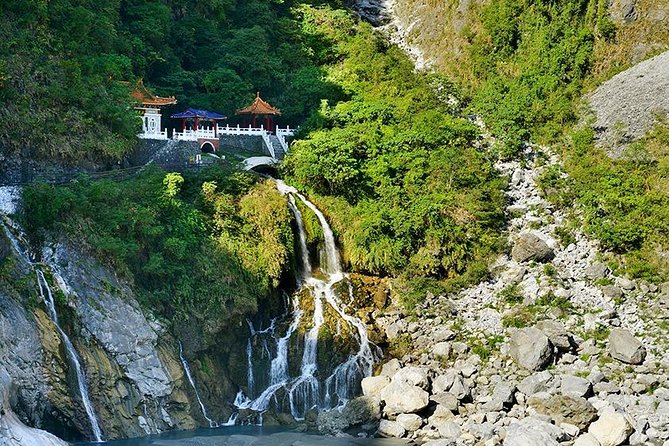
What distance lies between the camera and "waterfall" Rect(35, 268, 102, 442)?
21922 mm

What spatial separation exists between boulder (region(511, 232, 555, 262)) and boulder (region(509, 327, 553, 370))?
5236mm

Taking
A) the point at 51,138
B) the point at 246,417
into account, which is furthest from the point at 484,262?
the point at 51,138

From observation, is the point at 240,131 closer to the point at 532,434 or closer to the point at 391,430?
the point at 391,430

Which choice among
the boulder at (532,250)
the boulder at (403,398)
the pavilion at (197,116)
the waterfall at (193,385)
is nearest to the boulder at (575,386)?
the boulder at (403,398)

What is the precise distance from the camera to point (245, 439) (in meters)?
22.2

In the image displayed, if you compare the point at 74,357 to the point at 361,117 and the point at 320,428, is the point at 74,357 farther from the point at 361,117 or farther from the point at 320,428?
the point at 361,117

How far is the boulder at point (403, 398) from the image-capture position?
77.2 feet

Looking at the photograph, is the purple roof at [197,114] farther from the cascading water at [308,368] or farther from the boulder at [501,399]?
the boulder at [501,399]

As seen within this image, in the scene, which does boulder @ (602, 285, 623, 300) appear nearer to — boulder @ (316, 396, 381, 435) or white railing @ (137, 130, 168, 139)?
boulder @ (316, 396, 381, 435)

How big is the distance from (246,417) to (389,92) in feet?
67.9

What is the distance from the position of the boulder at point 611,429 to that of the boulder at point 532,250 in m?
9.59

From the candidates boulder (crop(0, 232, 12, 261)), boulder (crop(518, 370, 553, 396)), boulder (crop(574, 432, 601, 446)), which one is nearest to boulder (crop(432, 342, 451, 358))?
boulder (crop(518, 370, 553, 396))

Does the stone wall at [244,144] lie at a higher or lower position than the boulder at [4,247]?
higher

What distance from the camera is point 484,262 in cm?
3142
